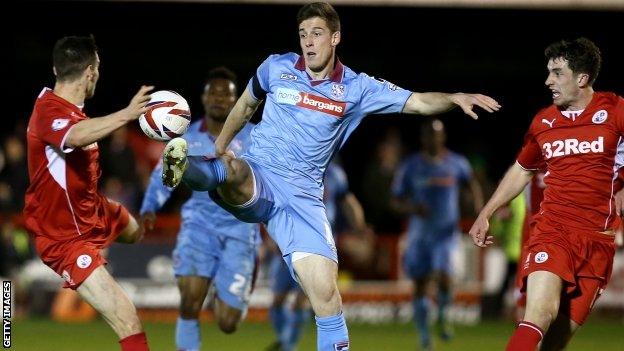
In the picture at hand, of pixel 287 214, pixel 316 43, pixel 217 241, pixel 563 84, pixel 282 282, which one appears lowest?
pixel 282 282

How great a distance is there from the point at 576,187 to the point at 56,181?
11.0 feet

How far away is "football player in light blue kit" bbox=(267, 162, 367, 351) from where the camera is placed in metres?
11.9

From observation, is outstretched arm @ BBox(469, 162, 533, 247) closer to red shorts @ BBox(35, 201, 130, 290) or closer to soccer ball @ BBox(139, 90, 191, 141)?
soccer ball @ BBox(139, 90, 191, 141)

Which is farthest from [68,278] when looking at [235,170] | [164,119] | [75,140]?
[235,170]

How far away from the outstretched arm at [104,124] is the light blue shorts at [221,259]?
7.19ft

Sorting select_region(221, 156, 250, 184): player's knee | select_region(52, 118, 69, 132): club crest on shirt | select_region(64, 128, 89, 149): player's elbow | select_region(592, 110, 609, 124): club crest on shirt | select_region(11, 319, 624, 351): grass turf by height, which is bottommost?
select_region(11, 319, 624, 351): grass turf

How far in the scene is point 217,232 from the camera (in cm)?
950

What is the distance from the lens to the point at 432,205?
46.4 feet

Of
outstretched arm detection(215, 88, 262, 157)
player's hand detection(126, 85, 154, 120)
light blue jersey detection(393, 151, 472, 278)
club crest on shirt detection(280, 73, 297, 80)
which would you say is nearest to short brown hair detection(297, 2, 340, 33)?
club crest on shirt detection(280, 73, 297, 80)

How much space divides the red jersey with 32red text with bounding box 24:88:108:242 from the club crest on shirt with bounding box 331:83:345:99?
1.65 meters

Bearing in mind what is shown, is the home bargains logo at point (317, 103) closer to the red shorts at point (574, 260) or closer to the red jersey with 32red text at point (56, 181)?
the red jersey with 32red text at point (56, 181)

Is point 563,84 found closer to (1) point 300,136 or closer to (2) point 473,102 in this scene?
(2) point 473,102

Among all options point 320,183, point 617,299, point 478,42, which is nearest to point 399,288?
point 617,299

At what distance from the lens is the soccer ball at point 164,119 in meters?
7.38
